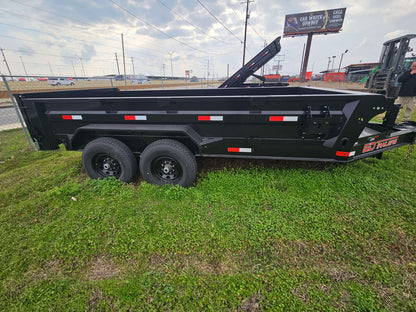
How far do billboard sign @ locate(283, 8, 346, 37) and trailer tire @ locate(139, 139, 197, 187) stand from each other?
4674 centimetres

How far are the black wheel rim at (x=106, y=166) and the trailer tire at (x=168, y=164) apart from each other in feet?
1.85

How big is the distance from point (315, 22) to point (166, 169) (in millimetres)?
47675

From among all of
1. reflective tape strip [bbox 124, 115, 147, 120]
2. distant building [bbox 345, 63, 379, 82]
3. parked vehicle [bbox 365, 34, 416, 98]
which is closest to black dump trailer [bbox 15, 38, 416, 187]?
reflective tape strip [bbox 124, 115, 147, 120]

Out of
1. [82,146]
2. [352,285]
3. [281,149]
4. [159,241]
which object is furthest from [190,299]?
[82,146]

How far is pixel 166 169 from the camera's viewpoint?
3.03 m

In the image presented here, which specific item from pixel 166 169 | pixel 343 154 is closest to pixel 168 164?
pixel 166 169

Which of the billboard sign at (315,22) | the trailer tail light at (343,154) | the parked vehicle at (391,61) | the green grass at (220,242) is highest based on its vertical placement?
the billboard sign at (315,22)

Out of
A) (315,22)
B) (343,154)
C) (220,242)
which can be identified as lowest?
(220,242)

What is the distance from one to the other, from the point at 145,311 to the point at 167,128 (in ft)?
6.72

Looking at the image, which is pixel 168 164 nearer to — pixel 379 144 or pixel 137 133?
pixel 137 133

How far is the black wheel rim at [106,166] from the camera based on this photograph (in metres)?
3.20

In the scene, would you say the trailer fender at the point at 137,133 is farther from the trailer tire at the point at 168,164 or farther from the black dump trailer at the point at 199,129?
the trailer tire at the point at 168,164

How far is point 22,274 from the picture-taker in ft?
6.02

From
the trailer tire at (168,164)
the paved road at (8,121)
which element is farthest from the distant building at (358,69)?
the paved road at (8,121)
